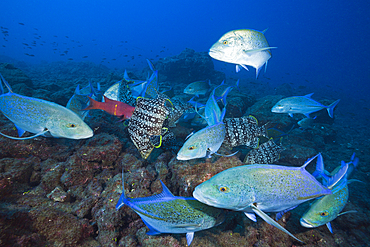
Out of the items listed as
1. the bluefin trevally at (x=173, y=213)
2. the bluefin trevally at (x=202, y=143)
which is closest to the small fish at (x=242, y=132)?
the bluefin trevally at (x=202, y=143)

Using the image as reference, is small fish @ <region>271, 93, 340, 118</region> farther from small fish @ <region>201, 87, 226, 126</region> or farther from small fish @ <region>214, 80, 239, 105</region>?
small fish @ <region>201, 87, 226, 126</region>

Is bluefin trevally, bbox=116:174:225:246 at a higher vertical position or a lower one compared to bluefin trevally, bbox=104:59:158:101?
lower

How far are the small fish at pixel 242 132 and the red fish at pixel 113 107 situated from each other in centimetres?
244

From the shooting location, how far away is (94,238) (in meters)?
2.51

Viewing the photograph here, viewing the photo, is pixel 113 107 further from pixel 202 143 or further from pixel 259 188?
pixel 259 188

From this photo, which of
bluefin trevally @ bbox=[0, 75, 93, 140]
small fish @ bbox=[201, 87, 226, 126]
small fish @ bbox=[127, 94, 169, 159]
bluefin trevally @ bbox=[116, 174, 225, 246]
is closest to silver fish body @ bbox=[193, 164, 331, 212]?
bluefin trevally @ bbox=[116, 174, 225, 246]

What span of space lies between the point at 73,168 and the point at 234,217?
3496 mm

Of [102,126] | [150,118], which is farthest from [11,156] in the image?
[150,118]

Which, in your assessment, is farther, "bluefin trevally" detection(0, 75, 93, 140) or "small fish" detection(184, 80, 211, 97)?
"small fish" detection(184, 80, 211, 97)

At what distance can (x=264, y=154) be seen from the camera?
3.70m

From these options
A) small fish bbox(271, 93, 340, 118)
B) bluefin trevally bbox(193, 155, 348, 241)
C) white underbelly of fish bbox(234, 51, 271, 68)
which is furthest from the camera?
small fish bbox(271, 93, 340, 118)

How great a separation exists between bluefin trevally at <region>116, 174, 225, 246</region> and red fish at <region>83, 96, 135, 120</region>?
6.47ft

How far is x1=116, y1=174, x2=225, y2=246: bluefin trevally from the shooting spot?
186cm

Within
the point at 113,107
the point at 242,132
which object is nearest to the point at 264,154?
the point at 242,132
